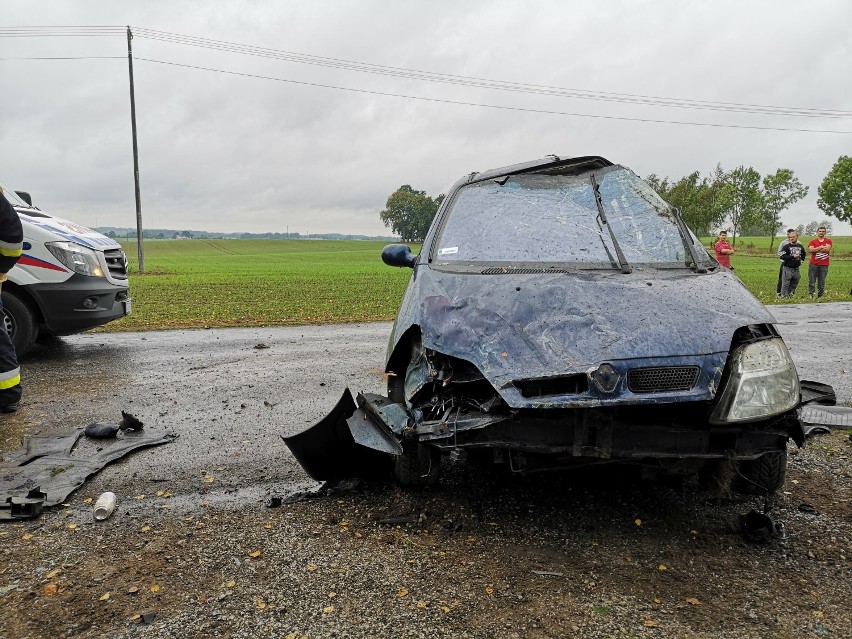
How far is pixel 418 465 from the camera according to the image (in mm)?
3564

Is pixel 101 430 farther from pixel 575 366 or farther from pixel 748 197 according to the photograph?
pixel 748 197

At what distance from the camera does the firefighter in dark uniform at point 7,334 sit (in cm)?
530

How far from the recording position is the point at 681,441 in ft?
9.58

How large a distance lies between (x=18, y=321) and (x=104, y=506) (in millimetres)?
5070

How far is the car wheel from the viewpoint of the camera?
138 inches

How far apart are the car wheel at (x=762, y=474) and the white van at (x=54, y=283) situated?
7.16 meters

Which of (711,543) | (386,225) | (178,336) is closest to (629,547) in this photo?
(711,543)

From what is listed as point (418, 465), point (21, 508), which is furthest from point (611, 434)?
point (21, 508)

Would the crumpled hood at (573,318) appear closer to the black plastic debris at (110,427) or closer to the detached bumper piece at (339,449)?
the detached bumper piece at (339,449)

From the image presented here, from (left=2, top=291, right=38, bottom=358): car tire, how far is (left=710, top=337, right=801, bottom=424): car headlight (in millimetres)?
7418

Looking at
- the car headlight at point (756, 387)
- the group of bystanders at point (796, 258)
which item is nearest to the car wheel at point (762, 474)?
the car headlight at point (756, 387)

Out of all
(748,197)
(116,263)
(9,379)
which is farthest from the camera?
(748,197)

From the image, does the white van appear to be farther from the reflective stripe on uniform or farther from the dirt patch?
the dirt patch

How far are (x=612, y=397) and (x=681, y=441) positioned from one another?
0.44 m
